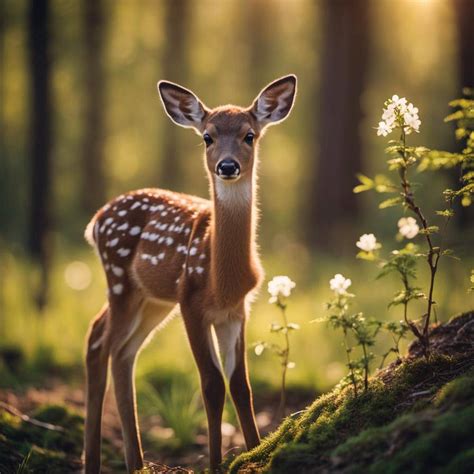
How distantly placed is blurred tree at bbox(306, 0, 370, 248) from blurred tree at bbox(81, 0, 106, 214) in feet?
26.5

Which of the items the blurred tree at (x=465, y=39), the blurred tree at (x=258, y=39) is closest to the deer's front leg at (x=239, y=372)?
the blurred tree at (x=465, y=39)

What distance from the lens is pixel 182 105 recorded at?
214 inches

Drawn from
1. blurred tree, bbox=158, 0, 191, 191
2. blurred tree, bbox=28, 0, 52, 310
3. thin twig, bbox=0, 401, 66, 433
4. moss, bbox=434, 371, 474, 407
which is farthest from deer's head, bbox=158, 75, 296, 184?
blurred tree, bbox=158, 0, 191, 191

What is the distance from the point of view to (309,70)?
2484cm

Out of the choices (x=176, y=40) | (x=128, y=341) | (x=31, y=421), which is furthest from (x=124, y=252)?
(x=176, y=40)

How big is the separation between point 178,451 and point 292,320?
3.17 meters

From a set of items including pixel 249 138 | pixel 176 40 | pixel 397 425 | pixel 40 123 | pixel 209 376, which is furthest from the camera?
pixel 176 40

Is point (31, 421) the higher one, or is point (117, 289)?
point (117, 289)

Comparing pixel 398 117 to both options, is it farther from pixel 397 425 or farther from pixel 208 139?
pixel 208 139

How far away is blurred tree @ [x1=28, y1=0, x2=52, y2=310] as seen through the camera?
381 inches

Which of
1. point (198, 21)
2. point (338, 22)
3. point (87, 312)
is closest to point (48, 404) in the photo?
point (87, 312)

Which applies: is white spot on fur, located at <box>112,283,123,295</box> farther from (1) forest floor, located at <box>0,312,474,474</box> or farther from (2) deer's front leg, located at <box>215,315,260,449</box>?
(1) forest floor, located at <box>0,312,474,474</box>

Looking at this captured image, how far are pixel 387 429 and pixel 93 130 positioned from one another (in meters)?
19.1

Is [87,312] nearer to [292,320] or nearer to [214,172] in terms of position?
[292,320]
